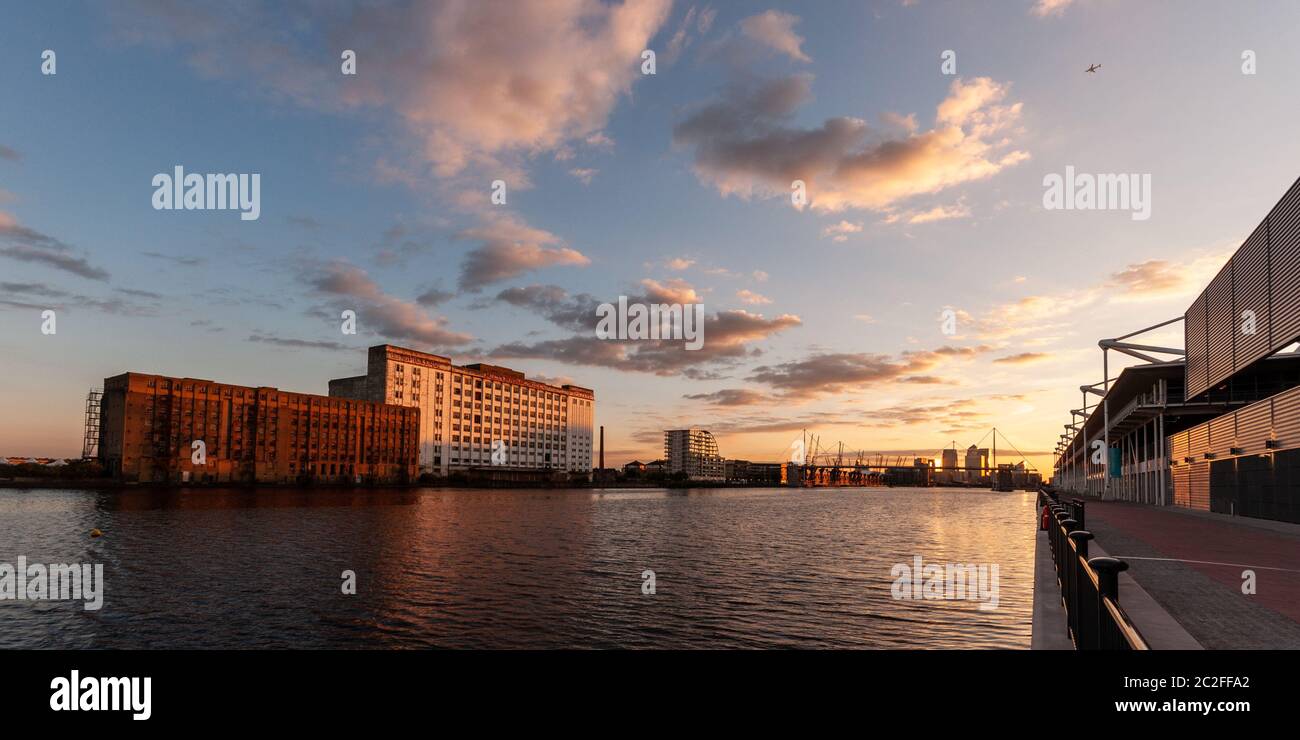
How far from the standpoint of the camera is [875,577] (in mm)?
27734

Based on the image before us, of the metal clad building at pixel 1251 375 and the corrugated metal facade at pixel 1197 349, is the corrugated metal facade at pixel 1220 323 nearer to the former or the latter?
the metal clad building at pixel 1251 375

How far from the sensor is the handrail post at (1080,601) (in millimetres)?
8812

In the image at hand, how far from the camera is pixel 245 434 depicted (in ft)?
523

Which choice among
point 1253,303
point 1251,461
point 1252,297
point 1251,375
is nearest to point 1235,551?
point 1251,461

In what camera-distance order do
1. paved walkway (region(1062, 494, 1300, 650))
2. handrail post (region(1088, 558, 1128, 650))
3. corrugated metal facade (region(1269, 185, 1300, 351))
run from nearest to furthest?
handrail post (region(1088, 558, 1128, 650)) < paved walkway (region(1062, 494, 1300, 650)) < corrugated metal facade (region(1269, 185, 1300, 351))

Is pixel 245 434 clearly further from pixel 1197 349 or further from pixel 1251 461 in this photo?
pixel 1251 461

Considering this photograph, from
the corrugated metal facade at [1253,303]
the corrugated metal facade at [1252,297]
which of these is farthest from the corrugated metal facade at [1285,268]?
the corrugated metal facade at [1252,297]

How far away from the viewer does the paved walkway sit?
11.6 metres

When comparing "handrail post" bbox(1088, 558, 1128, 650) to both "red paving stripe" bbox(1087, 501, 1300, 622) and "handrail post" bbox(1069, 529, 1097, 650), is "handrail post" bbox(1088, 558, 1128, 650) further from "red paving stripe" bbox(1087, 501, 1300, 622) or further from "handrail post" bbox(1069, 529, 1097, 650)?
"red paving stripe" bbox(1087, 501, 1300, 622)

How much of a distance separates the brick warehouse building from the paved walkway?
158833mm

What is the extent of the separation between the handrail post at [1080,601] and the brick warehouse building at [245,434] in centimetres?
16465

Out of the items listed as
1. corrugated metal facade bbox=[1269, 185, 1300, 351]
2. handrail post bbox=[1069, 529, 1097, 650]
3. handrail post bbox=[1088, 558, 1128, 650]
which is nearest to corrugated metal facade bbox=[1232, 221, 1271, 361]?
corrugated metal facade bbox=[1269, 185, 1300, 351]
